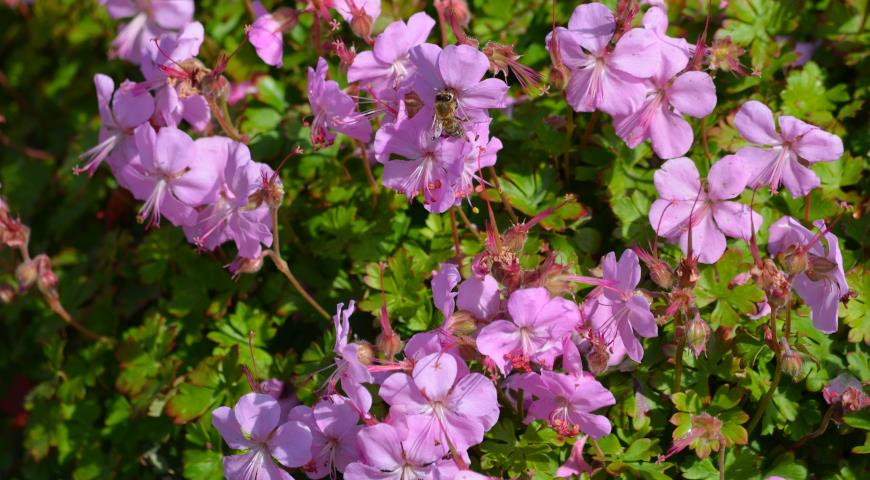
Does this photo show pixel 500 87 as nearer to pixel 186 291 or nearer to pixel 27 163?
pixel 186 291

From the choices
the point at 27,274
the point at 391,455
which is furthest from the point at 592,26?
the point at 27,274

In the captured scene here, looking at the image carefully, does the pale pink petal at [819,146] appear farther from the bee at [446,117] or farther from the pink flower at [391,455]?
the pink flower at [391,455]

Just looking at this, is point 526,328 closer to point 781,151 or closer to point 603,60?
point 603,60

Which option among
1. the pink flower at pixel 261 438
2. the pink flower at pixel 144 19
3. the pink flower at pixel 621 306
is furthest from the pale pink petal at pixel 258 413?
the pink flower at pixel 144 19

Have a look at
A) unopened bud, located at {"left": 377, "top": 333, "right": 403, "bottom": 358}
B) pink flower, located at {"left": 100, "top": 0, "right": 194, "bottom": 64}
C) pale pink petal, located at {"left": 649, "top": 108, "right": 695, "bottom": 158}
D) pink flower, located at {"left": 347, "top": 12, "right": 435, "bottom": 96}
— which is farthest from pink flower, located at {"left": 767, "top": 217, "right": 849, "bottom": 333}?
pink flower, located at {"left": 100, "top": 0, "right": 194, "bottom": 64}

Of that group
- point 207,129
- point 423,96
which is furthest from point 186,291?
point 423,96

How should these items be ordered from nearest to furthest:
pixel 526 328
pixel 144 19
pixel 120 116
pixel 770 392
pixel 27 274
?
1. pixel 526 328
2. pixel 770 392
3. pixel 120 116
4. pixel 27 274
5. pixel 144 19
